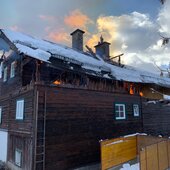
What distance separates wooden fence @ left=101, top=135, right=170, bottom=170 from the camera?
28.7 ft

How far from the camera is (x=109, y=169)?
9789mm

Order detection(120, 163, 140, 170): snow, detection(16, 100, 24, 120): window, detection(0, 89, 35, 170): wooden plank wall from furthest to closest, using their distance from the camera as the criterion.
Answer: detection(16, 100, 24, 120): window, detection(120, 163, 140, 170): snow, detection(0, 89, 35, 170): wooden plank wall

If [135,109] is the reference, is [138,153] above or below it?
below

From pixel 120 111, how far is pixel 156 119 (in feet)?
16.1

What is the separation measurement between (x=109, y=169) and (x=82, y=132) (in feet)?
7.81

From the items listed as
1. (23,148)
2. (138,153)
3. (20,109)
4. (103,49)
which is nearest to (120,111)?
(138,153)

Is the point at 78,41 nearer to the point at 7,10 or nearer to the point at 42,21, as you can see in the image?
the point at 42,21

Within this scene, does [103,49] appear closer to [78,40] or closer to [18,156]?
[78,40]

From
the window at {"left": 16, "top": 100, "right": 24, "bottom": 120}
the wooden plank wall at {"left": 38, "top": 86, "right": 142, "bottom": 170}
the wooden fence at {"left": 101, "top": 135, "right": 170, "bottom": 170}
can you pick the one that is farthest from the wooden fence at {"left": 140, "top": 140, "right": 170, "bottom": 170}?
the window at {"left": 16, "top": 100, "right": 24, "bottom": 120}

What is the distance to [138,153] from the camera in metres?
10.7

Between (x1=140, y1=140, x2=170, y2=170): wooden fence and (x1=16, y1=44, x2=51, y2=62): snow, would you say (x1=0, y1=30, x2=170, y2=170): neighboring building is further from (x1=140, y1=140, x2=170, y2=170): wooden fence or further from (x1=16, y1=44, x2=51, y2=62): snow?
(x1=140, y1=140, x2=170, y2=170): wooden fence

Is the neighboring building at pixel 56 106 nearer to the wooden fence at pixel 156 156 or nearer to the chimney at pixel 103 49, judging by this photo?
the wooden fence at pixel 156 156

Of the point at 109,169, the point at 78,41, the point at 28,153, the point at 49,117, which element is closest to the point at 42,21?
the point at 78,41

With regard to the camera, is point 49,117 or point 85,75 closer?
point 49,117
